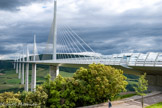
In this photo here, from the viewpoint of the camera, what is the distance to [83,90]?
19859 millimetres

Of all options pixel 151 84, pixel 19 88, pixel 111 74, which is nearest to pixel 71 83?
pixel 111 74

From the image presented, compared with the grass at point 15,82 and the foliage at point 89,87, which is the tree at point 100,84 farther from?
the grass at point 15,82

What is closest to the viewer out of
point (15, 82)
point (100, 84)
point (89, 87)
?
point (100, 84)

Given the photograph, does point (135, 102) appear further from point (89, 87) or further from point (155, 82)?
point (155, 82)

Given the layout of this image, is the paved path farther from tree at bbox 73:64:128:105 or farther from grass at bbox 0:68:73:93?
grass at bbox 0:68:73:93

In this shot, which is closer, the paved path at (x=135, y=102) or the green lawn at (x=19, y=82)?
the paved path at (x=135, y=102)

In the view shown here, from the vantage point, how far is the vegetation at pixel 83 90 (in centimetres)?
1877

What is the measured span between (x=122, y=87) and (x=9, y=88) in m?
82.9

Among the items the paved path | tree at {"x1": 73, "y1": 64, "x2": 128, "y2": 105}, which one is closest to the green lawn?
the paved path

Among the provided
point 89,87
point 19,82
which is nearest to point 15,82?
point 19,82

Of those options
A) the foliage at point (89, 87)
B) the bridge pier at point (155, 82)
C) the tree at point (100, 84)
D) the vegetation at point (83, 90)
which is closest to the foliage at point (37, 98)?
the vegetation at point (83, 90)

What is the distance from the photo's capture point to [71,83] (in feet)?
68.8

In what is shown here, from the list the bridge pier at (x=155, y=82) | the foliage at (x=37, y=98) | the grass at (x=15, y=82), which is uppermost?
the bridge pier at (x=155, y=82)

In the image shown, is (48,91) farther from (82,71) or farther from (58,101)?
(82,71)
